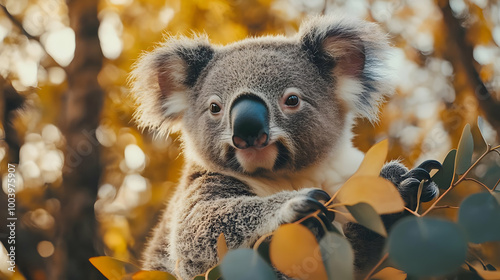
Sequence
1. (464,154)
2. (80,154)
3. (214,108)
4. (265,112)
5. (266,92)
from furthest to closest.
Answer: (80,154) < (214,108) < (266,92) < (265,112) < (464,154)

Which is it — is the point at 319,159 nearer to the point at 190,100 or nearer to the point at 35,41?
the point at 190,100

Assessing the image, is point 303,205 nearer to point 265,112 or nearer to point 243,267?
point 243,267

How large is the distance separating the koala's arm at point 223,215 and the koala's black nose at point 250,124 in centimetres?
22

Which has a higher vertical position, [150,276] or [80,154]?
[150,276]

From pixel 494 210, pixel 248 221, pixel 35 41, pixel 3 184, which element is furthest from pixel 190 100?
pixel 35 41

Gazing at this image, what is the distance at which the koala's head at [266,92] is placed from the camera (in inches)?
77.3

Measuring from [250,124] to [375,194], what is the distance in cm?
85

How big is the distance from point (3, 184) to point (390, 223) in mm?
3683

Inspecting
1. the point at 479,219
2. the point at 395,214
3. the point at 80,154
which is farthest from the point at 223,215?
the point at 80,154

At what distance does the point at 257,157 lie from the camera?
194 centimetres

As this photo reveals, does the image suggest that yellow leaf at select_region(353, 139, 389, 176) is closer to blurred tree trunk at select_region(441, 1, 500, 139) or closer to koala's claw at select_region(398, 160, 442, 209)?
koala's claw at select_region(398, 160, 442, 209)

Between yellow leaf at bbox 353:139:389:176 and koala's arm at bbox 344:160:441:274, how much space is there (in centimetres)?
50

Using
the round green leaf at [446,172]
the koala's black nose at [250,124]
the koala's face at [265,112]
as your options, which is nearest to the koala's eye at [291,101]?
the koala's face at [265,112]

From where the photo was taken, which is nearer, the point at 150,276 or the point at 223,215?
the point at 150,276
